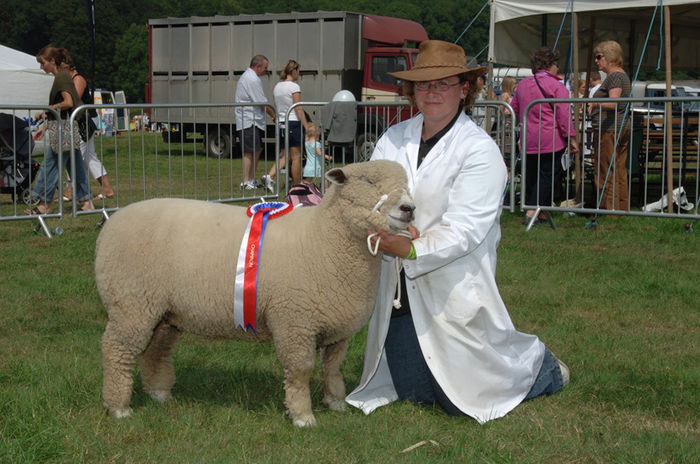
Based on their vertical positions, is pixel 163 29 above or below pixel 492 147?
above

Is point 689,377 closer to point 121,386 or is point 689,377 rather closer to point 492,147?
point 492,147

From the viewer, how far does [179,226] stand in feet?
10.9

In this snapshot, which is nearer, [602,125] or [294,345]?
[294,345]

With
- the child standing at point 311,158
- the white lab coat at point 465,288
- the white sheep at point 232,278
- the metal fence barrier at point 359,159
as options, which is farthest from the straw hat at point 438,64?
the child standing at point 311,158

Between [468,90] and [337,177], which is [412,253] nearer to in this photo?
[337,177]

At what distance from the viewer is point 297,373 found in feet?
10.7

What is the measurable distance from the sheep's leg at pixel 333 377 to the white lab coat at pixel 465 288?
21cm

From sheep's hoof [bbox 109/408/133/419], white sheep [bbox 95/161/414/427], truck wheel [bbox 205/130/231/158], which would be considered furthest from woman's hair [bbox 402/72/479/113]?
truck wheel [bbox 205/130/231/158]

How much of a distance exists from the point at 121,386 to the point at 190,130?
734 inches

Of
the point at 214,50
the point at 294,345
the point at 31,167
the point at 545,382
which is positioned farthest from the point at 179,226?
the point at 214,50

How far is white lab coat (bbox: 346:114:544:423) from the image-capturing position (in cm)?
336

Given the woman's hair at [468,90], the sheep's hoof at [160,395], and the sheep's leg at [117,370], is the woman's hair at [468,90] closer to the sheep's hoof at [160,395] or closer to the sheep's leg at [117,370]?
the sheep's leg at [117,370]

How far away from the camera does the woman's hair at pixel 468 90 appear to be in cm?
353

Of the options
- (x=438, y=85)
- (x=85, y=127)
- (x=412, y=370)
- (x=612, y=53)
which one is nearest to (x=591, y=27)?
(x=612, y=53)
